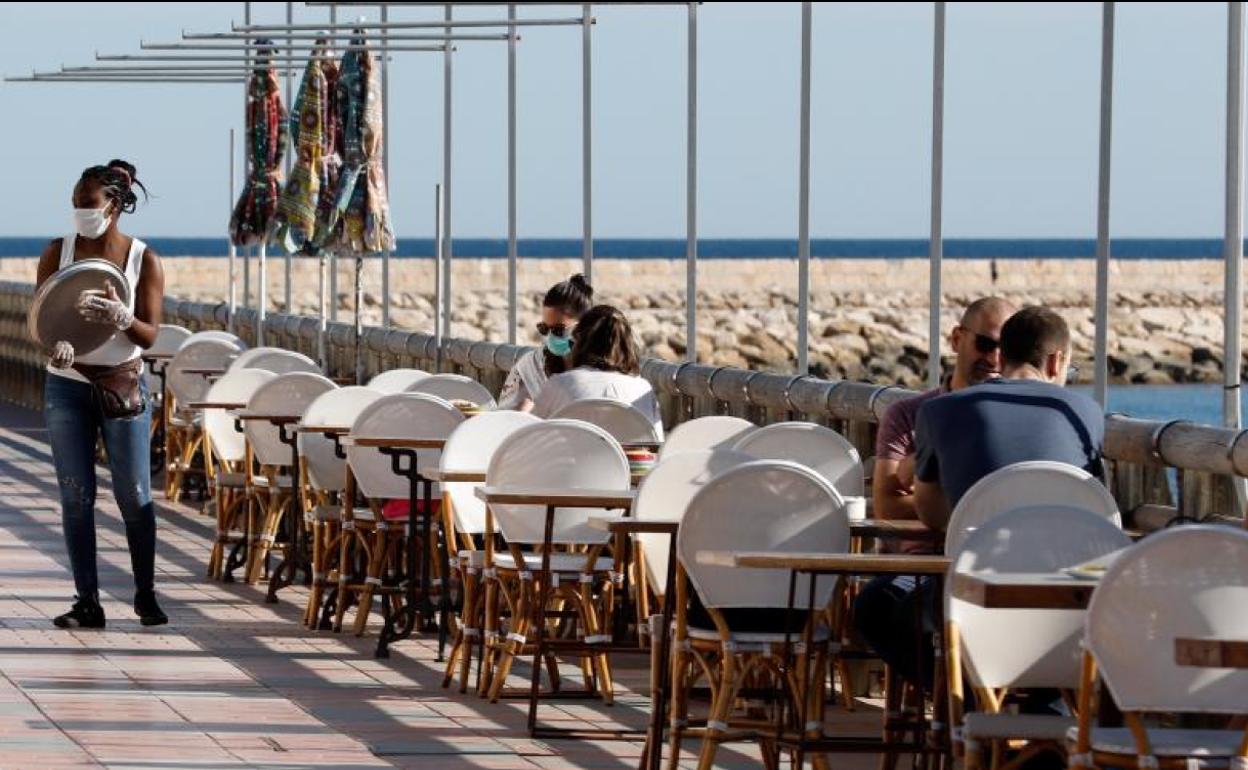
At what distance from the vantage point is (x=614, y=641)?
994cm

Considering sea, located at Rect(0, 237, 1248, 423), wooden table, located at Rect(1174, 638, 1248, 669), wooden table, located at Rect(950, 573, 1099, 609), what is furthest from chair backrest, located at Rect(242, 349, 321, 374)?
sea, located at Rect(0, 237, 1248, 423)

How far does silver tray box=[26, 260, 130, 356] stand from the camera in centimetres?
995

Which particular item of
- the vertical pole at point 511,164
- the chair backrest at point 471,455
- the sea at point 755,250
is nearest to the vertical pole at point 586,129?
the vertical pole at point 511,164

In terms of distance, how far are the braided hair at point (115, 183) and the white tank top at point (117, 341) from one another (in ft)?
0.44

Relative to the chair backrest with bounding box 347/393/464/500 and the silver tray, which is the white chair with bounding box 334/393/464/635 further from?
the silver tray

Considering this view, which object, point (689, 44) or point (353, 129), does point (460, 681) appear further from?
point (353, 129)

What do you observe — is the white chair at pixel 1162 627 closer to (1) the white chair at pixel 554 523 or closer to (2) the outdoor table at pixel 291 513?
(1) the white chair at pixel 554 523

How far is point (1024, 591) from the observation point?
19.2 feet

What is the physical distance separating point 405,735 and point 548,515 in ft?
2.73

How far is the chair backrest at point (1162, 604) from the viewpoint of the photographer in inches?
222

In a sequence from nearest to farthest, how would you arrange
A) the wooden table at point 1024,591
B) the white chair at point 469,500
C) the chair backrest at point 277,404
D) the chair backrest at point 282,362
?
the wooden table at point 1024,591
the white chair at point 469,500
the chair backrest at point 277,404
the chair backrest at point 282,362

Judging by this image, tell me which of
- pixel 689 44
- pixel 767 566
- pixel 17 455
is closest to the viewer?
pixel 767 566

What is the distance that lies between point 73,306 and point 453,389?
7.84 feet

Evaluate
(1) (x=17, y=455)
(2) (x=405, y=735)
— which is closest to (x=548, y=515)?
(2) (x=405, y=735)
